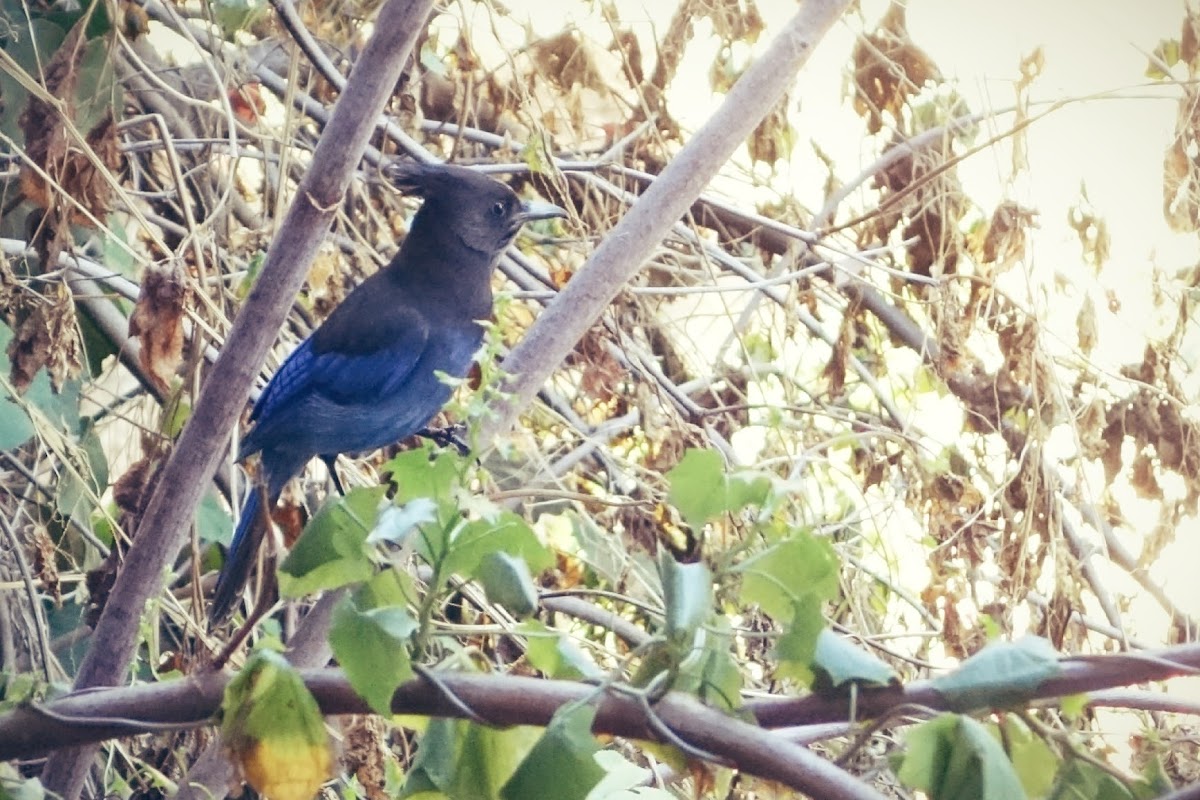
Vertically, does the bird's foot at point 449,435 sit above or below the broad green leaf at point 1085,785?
above

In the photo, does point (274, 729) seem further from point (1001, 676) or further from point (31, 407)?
point (31, 407)

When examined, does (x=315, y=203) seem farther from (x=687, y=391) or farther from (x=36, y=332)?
(x=687, y=391)

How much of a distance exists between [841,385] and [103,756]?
1.24 metres

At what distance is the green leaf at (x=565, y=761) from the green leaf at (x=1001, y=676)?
0.65 feet

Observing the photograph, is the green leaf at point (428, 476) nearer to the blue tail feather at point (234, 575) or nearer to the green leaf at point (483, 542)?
the green leaf at point (483, 542)

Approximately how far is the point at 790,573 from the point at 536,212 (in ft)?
4.12

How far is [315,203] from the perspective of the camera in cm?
101

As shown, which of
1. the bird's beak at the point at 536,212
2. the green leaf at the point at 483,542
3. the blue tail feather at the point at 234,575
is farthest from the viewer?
the bird's beak at the point at 536,212

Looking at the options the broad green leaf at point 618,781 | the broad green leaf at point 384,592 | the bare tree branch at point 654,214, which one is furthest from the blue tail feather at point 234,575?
the broad green leaf at point 384,592

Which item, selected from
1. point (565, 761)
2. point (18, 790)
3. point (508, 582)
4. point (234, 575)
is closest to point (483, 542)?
point (508, 582)

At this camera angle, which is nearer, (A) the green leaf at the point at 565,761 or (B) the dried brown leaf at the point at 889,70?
(A) the green leaf at the point at 565,761

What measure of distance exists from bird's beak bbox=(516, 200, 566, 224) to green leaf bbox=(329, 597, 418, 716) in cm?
124

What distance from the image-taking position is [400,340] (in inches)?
74.2

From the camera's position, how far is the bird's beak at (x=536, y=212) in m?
Answer: 1.92
